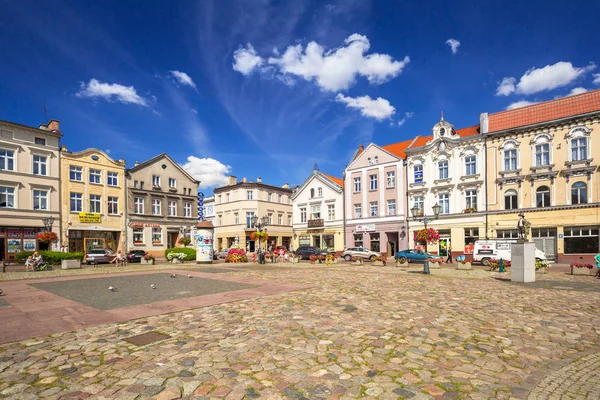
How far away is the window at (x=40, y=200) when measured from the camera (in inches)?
1324

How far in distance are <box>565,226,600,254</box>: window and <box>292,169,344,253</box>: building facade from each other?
898 inches

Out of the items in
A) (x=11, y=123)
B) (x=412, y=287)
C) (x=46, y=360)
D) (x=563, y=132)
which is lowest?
(x=412, y=287)

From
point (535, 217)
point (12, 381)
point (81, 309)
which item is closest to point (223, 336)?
point (12, 381)

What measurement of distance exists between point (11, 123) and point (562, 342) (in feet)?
139

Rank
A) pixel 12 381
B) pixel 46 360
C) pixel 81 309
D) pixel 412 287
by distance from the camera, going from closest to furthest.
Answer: pixel 12 381
pixel 46 360
pixel 81 309
pixel 412 287

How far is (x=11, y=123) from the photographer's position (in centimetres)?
3216

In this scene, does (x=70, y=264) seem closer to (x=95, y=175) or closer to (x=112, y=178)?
(x=95, y=175)

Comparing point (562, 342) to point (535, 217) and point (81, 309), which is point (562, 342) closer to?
point (81, 309)

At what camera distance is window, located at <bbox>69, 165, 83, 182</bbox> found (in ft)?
120

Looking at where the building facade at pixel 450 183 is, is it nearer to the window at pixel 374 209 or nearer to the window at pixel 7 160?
the window at pixel 374 209

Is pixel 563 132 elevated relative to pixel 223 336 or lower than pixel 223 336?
elevated

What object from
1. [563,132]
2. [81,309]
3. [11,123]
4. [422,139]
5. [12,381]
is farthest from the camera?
[422,139]

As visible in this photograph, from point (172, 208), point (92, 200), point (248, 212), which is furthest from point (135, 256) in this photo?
point (248, 212)

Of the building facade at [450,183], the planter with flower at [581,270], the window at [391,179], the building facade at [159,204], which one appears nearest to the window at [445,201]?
the building facade at [450,183]
